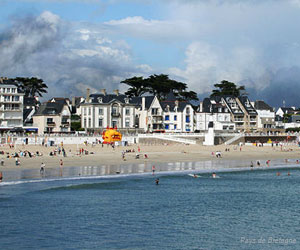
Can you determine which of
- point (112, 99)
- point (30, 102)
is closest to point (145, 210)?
point (112, 99)

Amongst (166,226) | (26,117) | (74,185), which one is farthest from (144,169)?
(26,117)

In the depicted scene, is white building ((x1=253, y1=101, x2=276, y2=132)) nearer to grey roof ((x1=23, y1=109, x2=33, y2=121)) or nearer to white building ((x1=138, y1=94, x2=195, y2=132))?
white building ((x1=138, y1=94, x2=195, y2=132))

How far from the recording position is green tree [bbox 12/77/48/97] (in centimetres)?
11900

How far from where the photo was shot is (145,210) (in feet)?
117

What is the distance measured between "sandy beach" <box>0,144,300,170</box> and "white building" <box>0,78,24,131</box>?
64.5 ft

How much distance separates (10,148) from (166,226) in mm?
44065

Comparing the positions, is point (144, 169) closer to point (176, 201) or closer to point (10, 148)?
point (176, 201)

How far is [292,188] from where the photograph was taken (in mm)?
48031

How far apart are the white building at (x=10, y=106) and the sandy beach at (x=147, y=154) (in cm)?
1966

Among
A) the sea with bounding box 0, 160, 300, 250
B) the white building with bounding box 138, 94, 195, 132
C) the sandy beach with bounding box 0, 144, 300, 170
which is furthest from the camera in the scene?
the white building with bounding box 138, 94, 195, 132

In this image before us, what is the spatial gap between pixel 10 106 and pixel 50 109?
7.13 m

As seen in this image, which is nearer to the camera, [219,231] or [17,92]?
[219,231]

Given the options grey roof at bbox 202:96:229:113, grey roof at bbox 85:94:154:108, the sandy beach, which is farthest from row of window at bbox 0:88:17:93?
grey roof at bbox 202:96:229:113

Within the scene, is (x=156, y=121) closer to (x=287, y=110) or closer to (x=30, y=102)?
(x=30, y=102)
